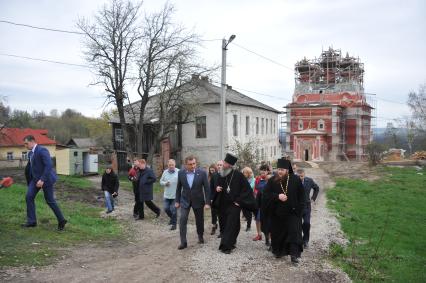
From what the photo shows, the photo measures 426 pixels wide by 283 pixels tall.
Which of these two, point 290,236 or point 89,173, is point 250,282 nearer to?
point 290,236

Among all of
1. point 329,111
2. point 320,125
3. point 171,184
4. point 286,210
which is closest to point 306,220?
point 286,210

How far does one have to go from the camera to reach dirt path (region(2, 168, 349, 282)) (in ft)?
21.3

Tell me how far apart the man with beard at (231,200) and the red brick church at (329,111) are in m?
49.6

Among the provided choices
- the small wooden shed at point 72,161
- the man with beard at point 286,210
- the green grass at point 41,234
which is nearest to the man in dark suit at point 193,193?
the man with beard at point 286,210

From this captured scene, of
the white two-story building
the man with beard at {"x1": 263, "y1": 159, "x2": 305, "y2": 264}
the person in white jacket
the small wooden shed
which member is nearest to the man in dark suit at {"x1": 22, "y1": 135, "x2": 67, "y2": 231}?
the person in white jacket

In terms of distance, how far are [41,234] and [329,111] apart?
53998mm

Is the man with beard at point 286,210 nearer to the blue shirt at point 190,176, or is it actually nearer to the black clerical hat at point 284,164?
the black clerical hat at point 284,164

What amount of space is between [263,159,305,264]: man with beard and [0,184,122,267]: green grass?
380 centimetres

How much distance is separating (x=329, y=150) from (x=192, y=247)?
5323 centimetres

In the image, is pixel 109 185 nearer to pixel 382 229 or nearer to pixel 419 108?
pixel 382 229

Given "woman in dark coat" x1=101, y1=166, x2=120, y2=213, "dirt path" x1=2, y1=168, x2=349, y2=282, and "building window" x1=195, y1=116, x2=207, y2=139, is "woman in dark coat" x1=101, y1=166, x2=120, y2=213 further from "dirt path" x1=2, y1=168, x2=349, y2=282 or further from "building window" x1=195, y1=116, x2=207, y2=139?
"building window" x1=195, y1=116, x2=207, y2=139

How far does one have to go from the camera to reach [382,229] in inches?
579

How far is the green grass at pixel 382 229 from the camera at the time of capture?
9086mm

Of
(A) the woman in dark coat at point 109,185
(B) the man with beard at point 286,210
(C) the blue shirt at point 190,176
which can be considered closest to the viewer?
(B) the man with beard at point 286,210
